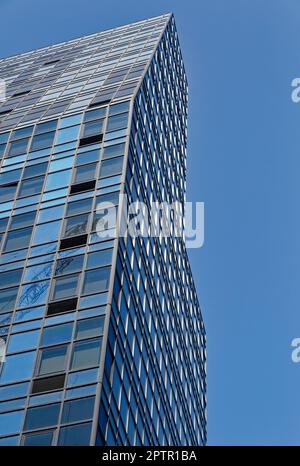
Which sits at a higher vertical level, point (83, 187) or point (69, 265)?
point (83, 187)

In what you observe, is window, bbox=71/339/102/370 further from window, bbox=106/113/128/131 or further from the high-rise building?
window, bbox=106/113/128/131

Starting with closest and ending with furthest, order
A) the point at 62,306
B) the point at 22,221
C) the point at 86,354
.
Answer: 1. the point at 86,354
2. the point at 62,306
3. the point at 22,221

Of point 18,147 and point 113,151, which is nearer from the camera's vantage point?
point 113,151

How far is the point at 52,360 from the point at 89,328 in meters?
2.67

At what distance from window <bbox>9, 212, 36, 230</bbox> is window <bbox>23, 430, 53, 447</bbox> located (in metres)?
17.8

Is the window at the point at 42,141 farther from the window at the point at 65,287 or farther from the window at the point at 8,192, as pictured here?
the window at the point at 65,287

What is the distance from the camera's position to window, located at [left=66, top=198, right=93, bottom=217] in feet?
180

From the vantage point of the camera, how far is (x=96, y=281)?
159 feet

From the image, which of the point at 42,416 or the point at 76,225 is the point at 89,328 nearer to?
the point at 42,416

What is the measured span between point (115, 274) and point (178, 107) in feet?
155

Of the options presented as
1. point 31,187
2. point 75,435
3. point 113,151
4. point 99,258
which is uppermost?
point 113,151

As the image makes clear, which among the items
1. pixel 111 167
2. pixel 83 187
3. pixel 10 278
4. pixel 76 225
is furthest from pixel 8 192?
pixel 10 278

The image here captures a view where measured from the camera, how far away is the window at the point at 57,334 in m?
45.7

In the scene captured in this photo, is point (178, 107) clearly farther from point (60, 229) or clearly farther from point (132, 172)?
point (60, 229)
